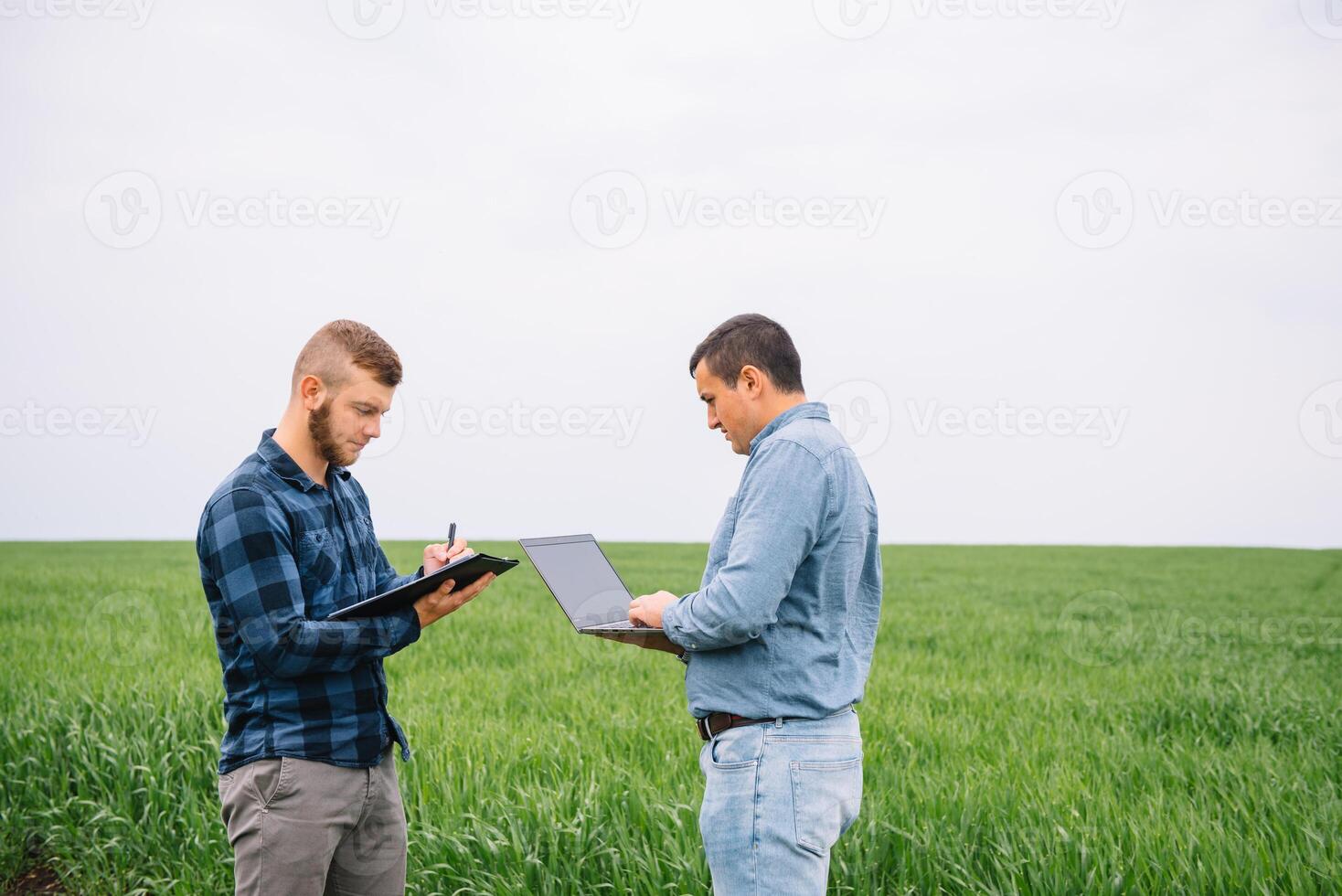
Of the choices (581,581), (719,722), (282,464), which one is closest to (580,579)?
(581,581)

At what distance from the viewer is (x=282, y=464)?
10.4ft

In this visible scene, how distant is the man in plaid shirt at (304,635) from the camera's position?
3.00 meters

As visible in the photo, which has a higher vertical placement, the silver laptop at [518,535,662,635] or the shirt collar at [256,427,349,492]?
the shirt collar at [256,427,349,492]

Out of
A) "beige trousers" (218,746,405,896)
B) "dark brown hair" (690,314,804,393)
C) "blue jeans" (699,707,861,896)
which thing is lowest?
"beige trousers" (218,746,405,896)

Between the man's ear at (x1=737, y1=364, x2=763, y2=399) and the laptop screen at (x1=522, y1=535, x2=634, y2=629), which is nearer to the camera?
the man's ear at (x1=737, y1=364, x2=763, y2=399)

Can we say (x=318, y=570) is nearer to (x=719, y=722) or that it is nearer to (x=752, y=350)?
(x=719, y=722)

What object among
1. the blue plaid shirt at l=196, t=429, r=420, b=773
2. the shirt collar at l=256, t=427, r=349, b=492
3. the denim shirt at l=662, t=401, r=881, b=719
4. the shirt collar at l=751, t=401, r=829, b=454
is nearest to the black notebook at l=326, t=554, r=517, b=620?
the blue plaid shirt at l=196, t=429, r=420, b=773

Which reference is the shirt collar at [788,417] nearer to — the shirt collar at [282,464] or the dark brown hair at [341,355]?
the dark brown hair at [341,355]

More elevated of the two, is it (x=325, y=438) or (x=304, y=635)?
(x=325, y=438)

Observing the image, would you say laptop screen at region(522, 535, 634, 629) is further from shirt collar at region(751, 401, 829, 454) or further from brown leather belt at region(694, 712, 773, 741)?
shirt collar at region(751, 401, 829, 454)

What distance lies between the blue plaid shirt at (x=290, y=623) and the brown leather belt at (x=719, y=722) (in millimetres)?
911

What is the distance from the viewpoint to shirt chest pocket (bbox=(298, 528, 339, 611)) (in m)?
3.17

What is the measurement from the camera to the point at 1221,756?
6.80 m

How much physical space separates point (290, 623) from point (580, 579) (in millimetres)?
911
